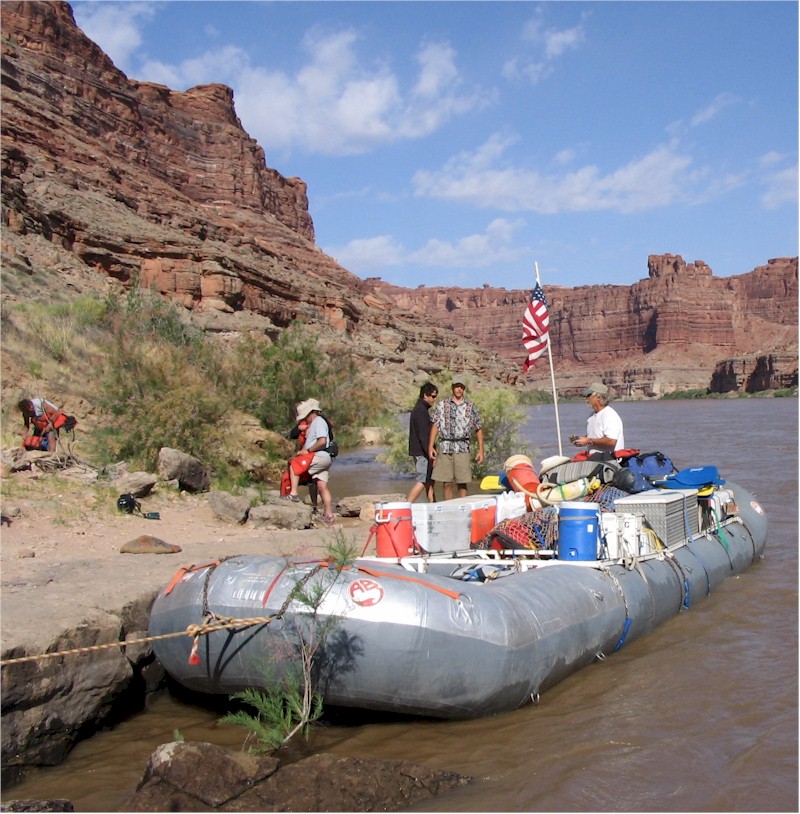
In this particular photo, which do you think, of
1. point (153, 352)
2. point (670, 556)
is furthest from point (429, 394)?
point (153, 352)

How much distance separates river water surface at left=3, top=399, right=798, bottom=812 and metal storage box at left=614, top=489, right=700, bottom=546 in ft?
2.73

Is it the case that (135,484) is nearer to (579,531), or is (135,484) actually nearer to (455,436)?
(455,436)

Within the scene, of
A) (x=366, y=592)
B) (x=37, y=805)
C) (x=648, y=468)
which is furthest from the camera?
(x=648, y=468)

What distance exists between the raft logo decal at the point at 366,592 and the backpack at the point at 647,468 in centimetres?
377

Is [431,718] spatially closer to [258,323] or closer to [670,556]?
[670,556]

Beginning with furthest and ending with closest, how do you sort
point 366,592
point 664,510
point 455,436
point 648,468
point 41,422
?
point 41,422, point 455,436, point 648,468, point 664,510, point 366,592

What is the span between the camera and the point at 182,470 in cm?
1027

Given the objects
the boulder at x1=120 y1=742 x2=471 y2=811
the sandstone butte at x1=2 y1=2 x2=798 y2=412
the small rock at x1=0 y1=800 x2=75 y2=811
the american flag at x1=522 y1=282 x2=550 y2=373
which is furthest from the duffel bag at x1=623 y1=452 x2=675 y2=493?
the sandstone butte at x1=2 y1=2 x2=798 y2=412

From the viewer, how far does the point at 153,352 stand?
1277 cm

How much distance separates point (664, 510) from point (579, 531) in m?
1.24

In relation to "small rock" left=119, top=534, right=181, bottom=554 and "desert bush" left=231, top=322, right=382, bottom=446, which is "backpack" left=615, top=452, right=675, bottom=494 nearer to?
"small rock" left=119, top=534, right=181, bottom=554

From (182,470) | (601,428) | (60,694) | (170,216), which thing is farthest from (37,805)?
(170,216)

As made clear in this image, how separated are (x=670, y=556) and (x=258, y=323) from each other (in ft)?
153

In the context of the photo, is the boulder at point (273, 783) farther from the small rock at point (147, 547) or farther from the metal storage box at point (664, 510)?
the metal storage box at point (664, 510)
